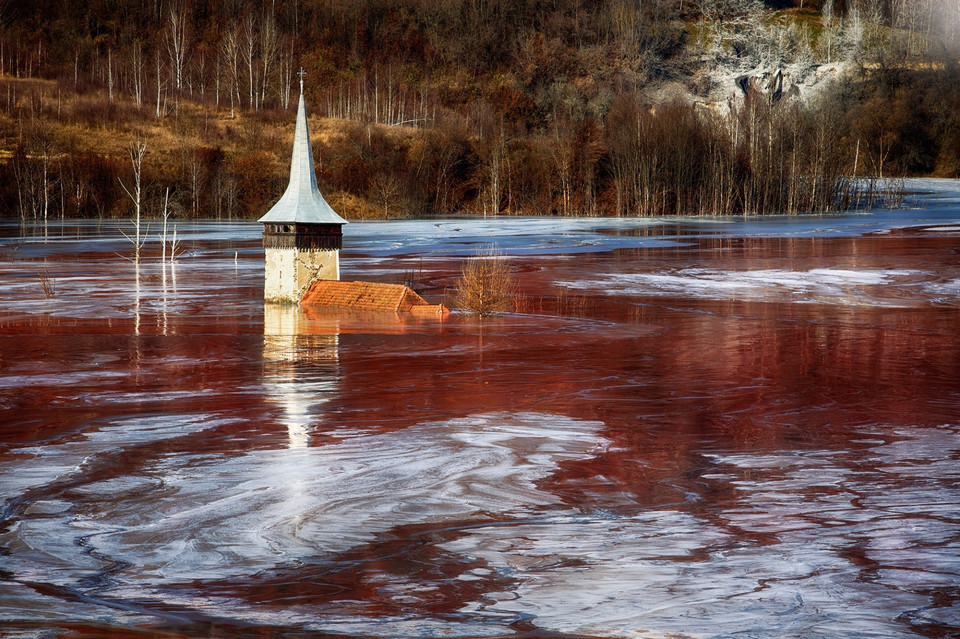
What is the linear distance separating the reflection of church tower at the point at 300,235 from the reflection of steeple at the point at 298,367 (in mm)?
1358

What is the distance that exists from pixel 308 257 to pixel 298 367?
9305mm

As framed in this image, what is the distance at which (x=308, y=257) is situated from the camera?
26.3 metres

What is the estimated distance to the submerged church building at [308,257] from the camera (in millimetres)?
25078

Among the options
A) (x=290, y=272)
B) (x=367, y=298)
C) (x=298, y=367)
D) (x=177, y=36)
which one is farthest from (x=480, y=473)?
(x=177, y=36)

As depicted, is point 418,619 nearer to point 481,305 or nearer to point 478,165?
point 481,305

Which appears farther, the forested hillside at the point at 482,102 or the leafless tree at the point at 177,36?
the leafless tree at the point at 177,36

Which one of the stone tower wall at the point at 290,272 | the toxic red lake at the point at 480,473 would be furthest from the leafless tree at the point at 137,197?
the toxic red lake at the point at 480,473

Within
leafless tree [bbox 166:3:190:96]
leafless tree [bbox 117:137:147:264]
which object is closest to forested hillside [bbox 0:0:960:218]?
leafless tree [bbox 166:3:190:96]

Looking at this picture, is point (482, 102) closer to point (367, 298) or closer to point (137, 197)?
point (137, 197)

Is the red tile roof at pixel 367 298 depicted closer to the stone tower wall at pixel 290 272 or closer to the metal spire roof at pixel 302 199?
the stone tower wall at pixel 290 272

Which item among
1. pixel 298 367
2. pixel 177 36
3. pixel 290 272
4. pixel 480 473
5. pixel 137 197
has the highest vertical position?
pixel 177 36

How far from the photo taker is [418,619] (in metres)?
7.12

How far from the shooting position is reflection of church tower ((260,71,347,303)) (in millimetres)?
25250

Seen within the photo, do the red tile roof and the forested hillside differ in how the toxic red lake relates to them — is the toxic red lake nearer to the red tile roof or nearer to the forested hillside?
the red tile roof
